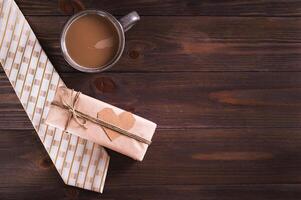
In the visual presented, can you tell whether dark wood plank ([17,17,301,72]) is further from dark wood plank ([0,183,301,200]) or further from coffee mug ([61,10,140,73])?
dark wood plank ([0,183,301,200])

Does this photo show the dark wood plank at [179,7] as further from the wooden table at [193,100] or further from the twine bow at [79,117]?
the twine bow at [79,117]

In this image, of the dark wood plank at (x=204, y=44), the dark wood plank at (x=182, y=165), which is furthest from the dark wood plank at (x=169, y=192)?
the dark wood plank at (x=204, y=44)

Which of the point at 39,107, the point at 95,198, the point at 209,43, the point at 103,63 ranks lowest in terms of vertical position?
the point at 95,198

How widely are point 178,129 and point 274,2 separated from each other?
378 millimetres

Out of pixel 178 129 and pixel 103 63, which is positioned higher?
pixel 103 63

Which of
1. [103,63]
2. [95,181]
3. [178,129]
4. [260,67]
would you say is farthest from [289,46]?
[95,181]

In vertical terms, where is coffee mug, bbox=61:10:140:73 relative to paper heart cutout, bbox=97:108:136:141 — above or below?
above

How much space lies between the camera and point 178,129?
1.05 meters

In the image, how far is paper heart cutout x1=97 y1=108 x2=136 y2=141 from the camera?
95 centimetres

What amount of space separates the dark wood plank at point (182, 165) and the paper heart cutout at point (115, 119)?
0.37 feet

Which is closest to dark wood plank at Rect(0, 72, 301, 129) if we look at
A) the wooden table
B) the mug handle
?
the wooden table

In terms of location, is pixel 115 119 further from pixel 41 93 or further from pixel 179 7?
pixel 179 7

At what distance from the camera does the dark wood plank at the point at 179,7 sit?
1.01m

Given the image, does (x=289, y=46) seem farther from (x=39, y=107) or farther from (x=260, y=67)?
(x=39, y=107)
